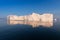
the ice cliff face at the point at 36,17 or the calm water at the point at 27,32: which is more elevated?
the ice cliff face at the point at 36,17

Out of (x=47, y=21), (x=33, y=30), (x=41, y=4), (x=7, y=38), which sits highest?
(x=41, y=4)

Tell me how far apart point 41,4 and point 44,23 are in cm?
23

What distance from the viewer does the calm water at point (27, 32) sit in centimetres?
154

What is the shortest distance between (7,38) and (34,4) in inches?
20.9

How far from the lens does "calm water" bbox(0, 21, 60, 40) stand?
1.54 metres

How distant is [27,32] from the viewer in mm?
1551

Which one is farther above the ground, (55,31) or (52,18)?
(52,18)

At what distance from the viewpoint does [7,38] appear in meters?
1.57

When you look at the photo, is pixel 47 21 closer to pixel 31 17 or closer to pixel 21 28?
pixel 31 17

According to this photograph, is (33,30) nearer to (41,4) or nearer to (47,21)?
(47,21)

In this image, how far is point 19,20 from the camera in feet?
4.99

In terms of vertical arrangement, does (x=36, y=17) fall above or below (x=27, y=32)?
above

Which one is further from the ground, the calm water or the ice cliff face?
the ice cliff face

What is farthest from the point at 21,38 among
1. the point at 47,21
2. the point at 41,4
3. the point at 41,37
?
the point at 41,4
